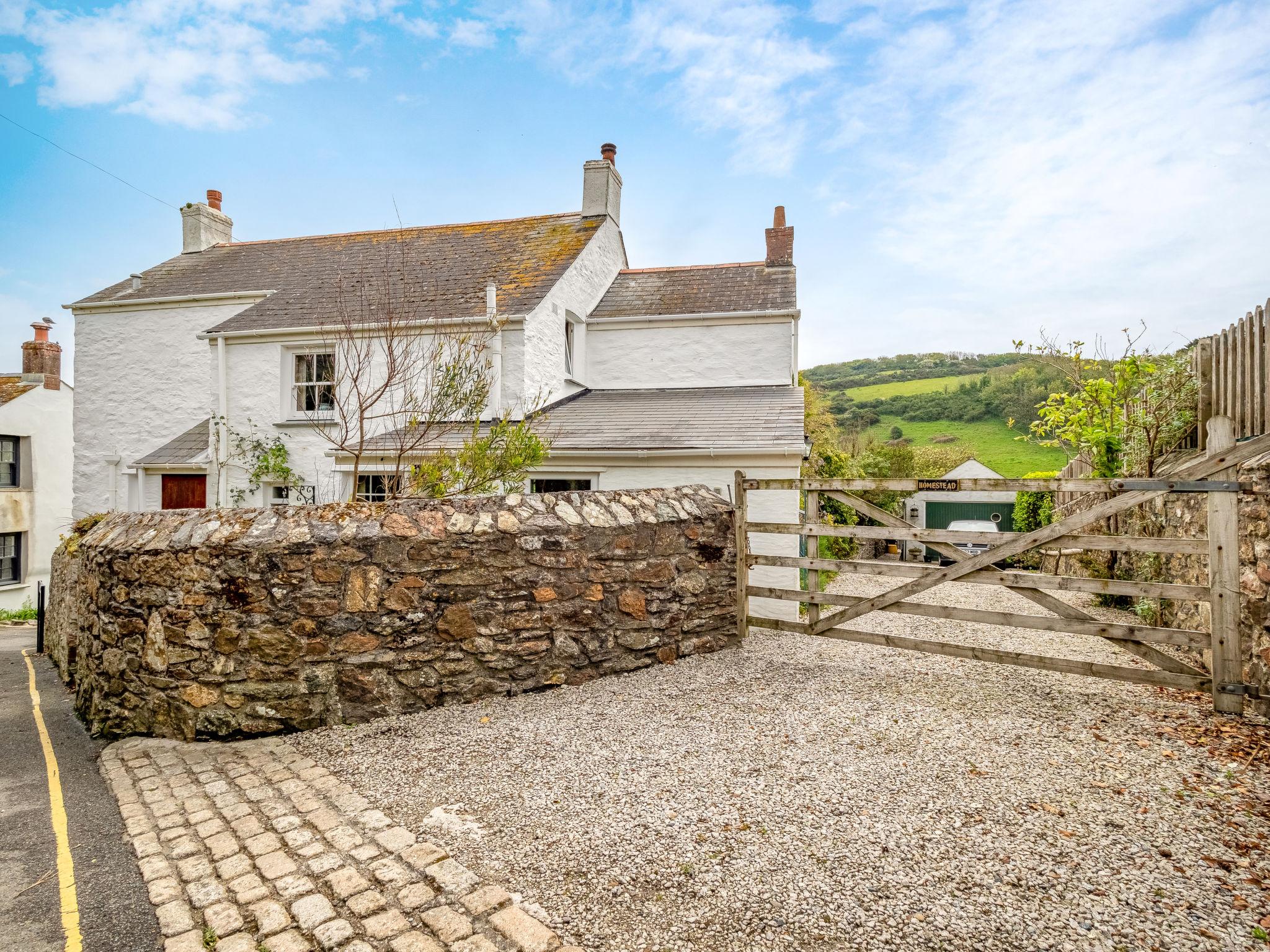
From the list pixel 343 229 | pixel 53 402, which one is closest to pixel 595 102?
pixel 343 229

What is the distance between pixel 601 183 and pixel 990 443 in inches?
1103

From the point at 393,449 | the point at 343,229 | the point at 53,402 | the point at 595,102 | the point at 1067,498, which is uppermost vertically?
the point at 595,102

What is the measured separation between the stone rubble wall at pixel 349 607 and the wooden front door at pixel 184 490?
31.0 ft

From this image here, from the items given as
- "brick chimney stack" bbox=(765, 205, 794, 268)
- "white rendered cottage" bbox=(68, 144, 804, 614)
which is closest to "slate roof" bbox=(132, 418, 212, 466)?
"white rendered cottage" bbox=(68, 144, 804, 614)

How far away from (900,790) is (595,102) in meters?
14.4

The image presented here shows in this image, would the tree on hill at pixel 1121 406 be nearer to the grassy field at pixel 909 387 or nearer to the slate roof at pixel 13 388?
the slate roof at pixel 13 388

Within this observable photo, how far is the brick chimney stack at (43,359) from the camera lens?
21.3 meters

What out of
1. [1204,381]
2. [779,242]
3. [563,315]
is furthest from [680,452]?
[779,242]

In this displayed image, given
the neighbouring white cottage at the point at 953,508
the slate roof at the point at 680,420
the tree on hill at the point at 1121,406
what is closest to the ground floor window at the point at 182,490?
the slate roof at the point at 680,420

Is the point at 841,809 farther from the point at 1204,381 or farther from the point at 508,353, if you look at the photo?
the point at 508,353

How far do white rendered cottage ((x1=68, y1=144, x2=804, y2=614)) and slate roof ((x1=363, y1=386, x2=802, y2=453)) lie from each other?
5cm

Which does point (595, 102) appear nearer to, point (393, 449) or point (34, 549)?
point (393, 449)

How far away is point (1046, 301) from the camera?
2677 centimetres

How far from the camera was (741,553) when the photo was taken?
21.1 feet
